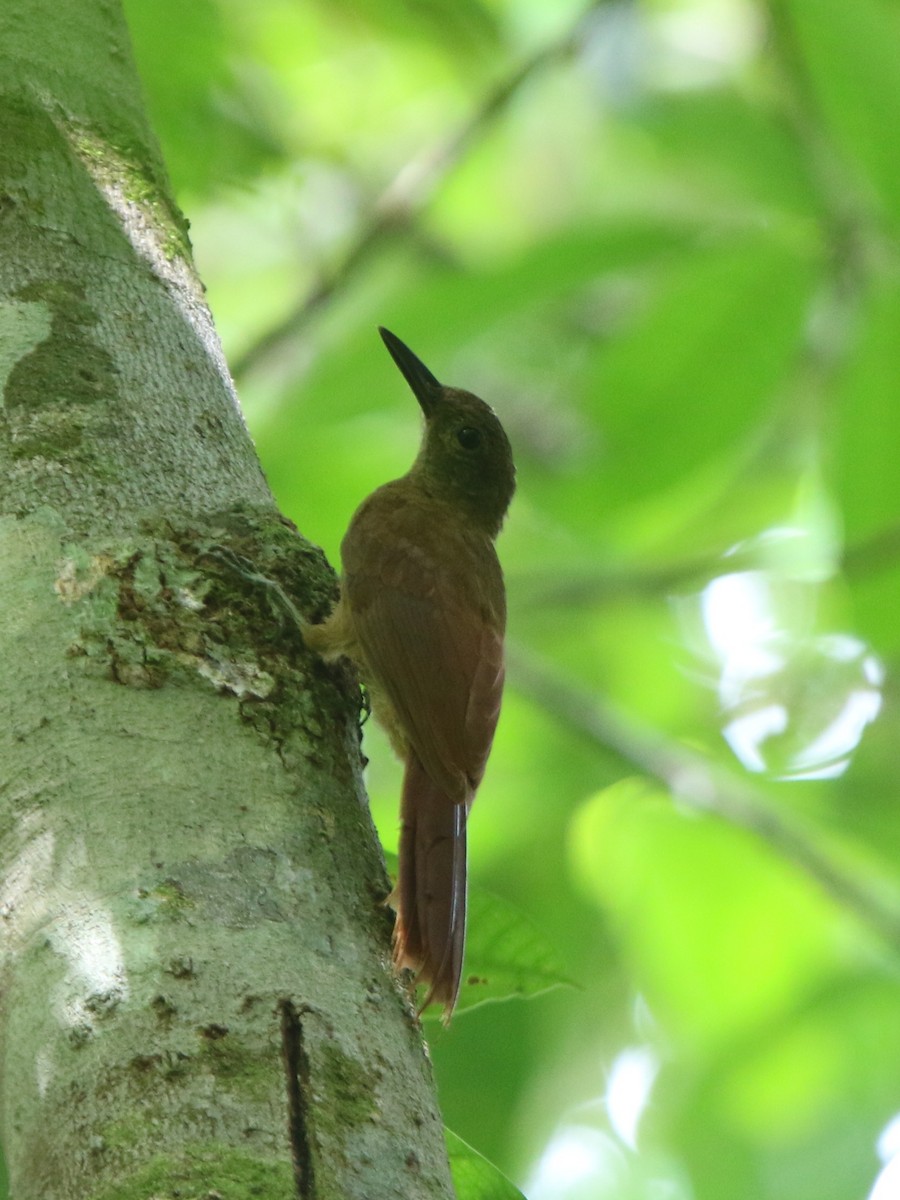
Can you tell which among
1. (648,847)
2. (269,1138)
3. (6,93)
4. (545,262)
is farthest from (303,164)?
(269,1138)

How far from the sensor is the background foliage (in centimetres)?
284

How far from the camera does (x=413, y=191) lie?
3475mm

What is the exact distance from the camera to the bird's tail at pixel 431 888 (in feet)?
5.45

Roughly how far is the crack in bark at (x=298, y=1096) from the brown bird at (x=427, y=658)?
0.27 m

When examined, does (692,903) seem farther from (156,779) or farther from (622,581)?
(156,779)

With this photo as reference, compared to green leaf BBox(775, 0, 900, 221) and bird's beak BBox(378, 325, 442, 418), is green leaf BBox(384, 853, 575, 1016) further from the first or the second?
green leaf BBox(775, 0, 900, 221)

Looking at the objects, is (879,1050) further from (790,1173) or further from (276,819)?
(276,819)

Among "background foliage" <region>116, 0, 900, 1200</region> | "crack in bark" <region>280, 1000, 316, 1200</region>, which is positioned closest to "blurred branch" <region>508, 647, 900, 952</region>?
"background foliage" <region>116, 0, 900, 1200</region>

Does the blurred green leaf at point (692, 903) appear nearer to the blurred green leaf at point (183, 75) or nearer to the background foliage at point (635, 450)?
the background foliage at point (635, 450)

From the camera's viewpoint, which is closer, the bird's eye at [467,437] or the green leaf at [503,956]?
the green leaf at [503,956]

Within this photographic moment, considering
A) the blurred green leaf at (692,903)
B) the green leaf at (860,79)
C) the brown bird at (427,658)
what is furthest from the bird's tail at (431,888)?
the blurred green leaf at (692,903)

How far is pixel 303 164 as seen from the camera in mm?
4461

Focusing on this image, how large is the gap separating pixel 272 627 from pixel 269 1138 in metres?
0.71

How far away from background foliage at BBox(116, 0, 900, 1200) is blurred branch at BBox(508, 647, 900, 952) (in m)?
0.01
